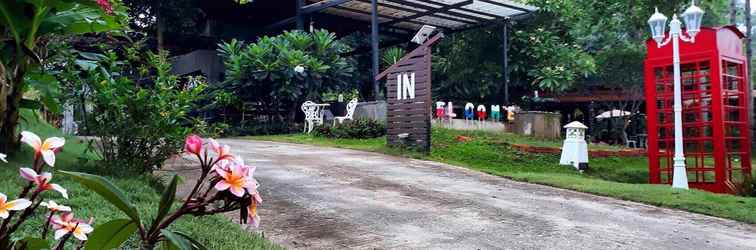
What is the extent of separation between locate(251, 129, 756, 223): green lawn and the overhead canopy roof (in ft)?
12.5

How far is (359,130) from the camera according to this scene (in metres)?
11.9

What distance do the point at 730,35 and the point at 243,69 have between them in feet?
33.1

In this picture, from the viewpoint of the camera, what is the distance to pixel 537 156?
10039mm

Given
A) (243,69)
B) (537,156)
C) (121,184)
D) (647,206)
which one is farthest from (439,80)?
(121,184)

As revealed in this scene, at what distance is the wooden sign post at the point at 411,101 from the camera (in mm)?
9414

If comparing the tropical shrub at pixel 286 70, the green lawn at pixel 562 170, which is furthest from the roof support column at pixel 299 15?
the green lawn at pixel 562 170

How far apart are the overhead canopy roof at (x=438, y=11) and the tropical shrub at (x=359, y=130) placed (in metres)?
3.60

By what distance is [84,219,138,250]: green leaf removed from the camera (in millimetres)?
1029

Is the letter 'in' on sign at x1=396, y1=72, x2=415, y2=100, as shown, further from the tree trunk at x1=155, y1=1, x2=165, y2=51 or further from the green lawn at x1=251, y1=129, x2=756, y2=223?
the tree trunk at x1=155, y1=1, x2=165, y2=51

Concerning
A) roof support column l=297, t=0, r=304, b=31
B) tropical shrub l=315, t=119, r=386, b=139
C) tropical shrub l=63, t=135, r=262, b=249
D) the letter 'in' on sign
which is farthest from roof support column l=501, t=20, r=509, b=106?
tropical shrub l=63, t=135, r=262, b=249

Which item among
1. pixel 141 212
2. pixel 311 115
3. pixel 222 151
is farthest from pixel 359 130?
pixel 222 151

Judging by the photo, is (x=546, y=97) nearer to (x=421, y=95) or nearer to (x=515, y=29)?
(x=515, y=29)

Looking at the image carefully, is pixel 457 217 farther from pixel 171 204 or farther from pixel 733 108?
pixel 733 108

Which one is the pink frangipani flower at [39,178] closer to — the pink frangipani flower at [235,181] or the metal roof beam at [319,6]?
the pink frangipani flower at [235,181]
